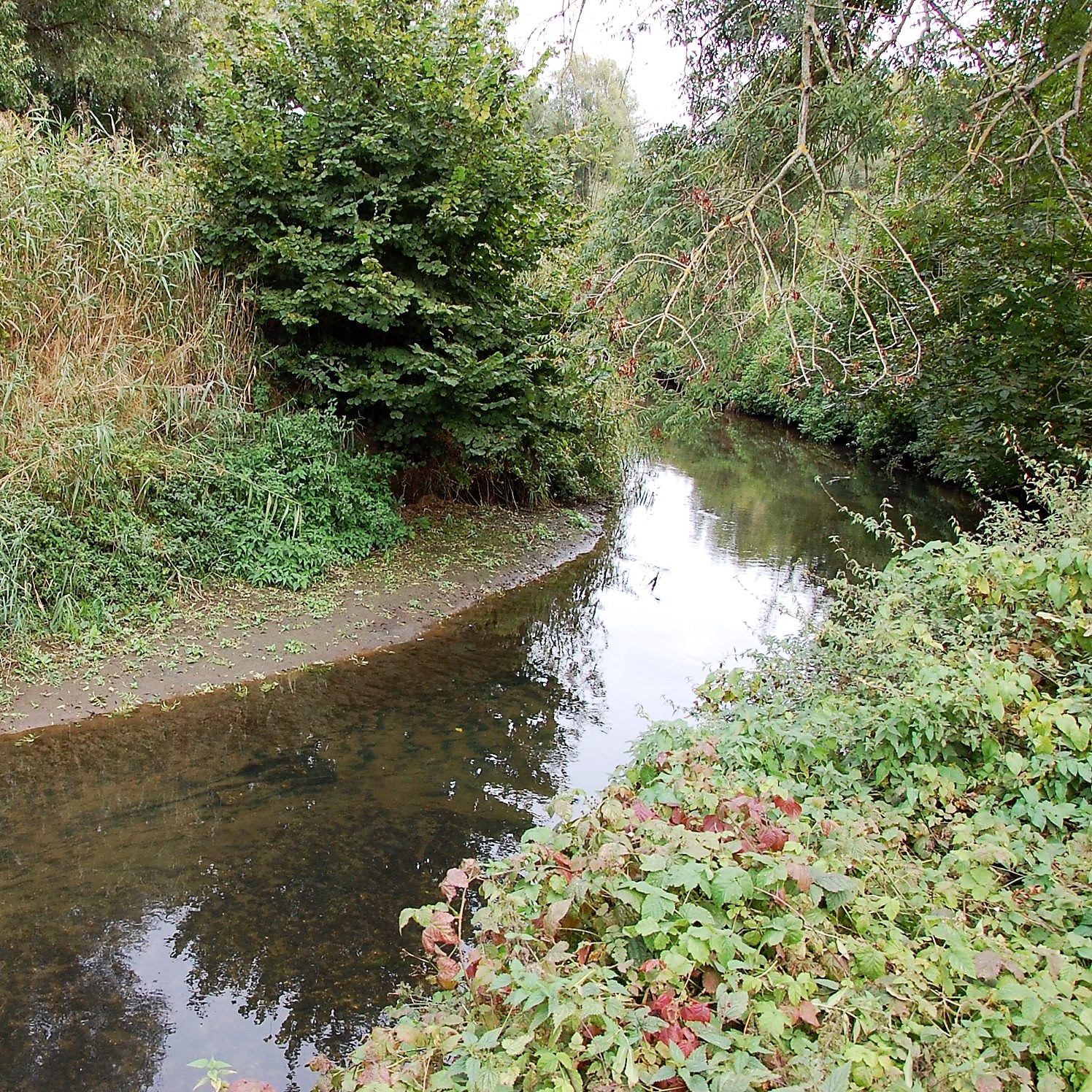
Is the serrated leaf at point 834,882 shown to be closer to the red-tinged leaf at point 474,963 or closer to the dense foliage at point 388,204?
the red-tinged leaf at point 474,963

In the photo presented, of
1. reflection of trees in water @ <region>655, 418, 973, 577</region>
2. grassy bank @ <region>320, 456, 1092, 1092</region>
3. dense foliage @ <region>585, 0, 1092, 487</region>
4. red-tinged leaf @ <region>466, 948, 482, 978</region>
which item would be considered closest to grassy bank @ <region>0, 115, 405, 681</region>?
dense foliage @ <region>585, 0, 1092, 487</region>

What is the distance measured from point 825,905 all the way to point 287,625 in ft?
16.4

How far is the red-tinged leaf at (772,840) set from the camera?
102 inches

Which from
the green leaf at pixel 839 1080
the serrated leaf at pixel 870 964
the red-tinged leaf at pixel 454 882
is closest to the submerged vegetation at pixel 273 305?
the red-tinged leaf at pixel 454 882

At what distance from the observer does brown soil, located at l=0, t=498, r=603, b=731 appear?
5.38 m

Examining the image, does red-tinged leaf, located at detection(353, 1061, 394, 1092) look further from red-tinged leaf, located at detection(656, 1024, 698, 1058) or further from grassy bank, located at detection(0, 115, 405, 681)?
grassy bank, located at detection(0, 115, 405, 681)

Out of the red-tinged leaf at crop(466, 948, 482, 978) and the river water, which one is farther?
the river water

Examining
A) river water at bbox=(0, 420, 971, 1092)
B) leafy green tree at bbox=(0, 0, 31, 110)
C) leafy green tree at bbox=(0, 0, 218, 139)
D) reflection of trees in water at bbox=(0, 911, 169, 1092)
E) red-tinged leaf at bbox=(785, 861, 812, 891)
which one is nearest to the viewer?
red-tinged leaf at bbox=(785, 861, 812, 891)

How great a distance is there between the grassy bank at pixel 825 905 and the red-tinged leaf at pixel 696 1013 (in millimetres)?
10

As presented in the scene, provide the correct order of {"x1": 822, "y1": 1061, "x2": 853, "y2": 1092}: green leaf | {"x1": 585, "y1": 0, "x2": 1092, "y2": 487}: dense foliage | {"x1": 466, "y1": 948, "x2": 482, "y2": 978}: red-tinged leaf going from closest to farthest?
{"x1": 822, "y1": 1061, "x2": 853, "y2": 1092}: green leaf → {"x1": 466, "y1": 948, "x2": 482, "y2": 978}: red-tinged leaf → {"x1": 585, "y1": 0, "x2": 1092, "y2": 487}: dense foliage

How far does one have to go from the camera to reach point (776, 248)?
624 centimetres

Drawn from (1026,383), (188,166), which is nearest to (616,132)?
(188,166)

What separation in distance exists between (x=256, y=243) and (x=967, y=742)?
668cm

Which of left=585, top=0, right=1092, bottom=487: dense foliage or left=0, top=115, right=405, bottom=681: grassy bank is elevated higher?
left=585, top=0, right=1092, bottom=487: dense foliage
